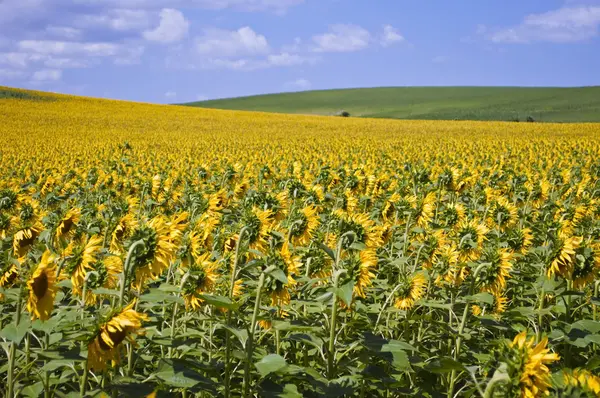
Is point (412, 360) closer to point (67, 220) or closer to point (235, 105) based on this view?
point (67, 220)

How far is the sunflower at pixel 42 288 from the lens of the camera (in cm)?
220

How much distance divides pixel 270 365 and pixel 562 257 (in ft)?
5.82

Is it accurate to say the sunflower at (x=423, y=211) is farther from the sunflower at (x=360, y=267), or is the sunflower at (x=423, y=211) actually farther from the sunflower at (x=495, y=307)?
the sunflower at (x=360, y=267)

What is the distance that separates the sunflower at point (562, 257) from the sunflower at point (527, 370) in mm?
1497

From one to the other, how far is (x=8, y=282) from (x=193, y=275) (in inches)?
37.6

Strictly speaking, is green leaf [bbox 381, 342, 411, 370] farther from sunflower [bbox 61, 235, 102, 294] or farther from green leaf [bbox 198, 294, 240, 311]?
sunflower [bbox 61, 235, 102, 294]

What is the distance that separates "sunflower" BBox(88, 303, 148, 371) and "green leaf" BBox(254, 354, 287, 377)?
51cm

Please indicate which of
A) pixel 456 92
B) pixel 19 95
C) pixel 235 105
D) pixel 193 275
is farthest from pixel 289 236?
pixel 456 92

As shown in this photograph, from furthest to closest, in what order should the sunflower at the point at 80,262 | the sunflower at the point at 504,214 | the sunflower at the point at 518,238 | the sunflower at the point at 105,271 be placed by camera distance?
the sunflower at the point at 504,214, the sunflower at the point at 518,238, the sunflower at the point at 105,271, the sunflower at the point at 80,262

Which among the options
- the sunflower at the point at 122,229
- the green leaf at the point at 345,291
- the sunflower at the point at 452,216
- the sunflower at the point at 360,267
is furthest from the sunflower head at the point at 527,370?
the sunflower at the point at 452,216

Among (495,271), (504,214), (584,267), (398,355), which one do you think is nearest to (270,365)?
(398,355)

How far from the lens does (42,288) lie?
2.25 metres

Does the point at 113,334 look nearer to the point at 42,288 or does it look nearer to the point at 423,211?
the point at 42,288

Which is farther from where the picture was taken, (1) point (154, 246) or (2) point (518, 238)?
(2) point (518, 238)
